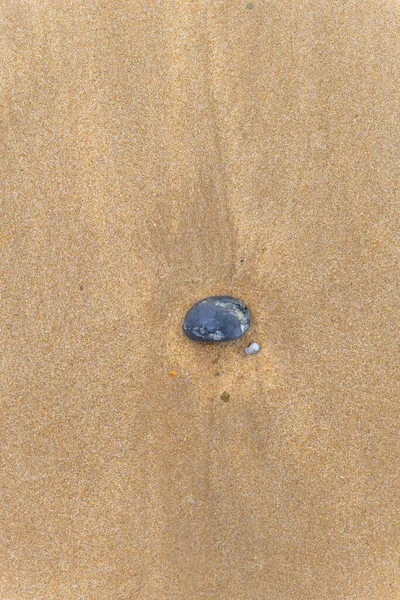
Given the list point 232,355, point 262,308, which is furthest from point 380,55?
point 232,355

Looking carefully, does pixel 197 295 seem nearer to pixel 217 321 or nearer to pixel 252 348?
pixel 217 321

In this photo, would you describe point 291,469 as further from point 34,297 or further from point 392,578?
point 34,297

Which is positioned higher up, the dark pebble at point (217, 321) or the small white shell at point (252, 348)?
the dark pebble at point (217, 321)

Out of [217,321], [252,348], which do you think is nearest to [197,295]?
[217,321]

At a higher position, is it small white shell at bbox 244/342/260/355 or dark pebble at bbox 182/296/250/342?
dark pebble at bbox 182/296/250/342
